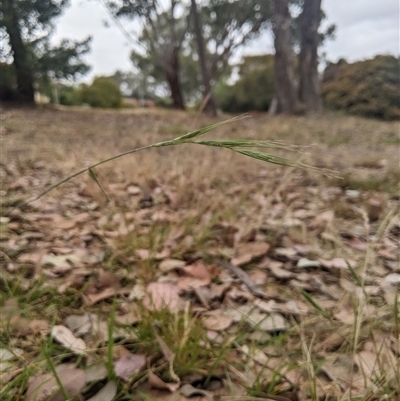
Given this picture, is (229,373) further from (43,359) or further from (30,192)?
(30,192)

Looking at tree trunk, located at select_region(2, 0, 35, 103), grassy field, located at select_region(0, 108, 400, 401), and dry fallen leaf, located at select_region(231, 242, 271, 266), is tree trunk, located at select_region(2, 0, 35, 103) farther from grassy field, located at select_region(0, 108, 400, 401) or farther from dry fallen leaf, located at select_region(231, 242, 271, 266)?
dry fallen leaf, located at select_region(231, 242, 271, 266)

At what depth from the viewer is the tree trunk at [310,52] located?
6855 mm

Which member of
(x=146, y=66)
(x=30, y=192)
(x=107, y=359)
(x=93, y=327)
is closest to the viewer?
(x=107, y=359)

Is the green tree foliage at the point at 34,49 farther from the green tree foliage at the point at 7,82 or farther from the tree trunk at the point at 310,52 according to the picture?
the tree trunk at the point at 310,52

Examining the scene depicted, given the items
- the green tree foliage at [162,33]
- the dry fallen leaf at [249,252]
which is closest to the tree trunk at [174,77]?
the green tree foliage at [162,33]

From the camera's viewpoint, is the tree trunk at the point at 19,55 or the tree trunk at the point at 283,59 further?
→ the tree trunk at the point at 283,59

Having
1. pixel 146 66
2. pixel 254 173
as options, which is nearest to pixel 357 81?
pixel 254 173

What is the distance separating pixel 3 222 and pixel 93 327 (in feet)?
2.32

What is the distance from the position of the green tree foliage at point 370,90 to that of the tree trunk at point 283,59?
2.06 m

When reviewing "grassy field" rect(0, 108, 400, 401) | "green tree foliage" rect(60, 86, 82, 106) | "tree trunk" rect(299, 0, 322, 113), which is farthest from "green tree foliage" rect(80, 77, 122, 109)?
"grassy field" rect(0, 108, 400, 401)

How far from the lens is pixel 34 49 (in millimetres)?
6551

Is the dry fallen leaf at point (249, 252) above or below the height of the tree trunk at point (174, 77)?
below

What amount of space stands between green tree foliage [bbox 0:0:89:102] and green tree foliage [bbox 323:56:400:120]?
610 centimetres

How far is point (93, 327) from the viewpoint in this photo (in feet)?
2.60
